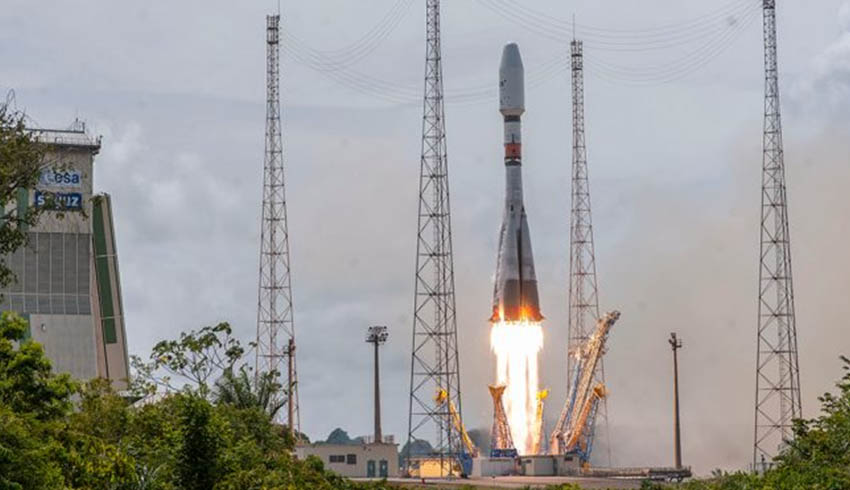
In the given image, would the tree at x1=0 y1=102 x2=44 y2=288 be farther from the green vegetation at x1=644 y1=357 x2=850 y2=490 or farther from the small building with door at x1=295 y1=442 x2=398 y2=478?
the small building with door at x1=295 y1=442 x2=398 y2=478

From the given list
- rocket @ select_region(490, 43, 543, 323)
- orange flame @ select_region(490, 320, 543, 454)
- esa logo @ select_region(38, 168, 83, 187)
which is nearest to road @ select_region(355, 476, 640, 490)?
orange flame @ select_region(490, 320, 543, 454)

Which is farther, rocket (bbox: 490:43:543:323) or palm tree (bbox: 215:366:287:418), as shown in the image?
rocket (bbox: 490:43:543:323)

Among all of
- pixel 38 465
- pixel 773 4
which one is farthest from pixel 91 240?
pixel 38 465

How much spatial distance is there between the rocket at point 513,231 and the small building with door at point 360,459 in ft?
52.1

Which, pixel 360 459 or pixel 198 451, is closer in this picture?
pixel 198 451

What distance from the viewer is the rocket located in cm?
15375

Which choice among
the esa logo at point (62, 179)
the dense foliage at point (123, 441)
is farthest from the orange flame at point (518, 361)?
the dense foliage at point (123, 441)

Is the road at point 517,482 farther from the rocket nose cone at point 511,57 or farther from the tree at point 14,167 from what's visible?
the tree at point 14,167

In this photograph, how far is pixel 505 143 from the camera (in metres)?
156

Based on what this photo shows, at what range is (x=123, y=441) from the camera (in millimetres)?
64250

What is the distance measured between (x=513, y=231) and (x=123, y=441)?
93575 mm

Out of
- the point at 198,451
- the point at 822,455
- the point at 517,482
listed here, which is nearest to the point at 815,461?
the point at 822,455

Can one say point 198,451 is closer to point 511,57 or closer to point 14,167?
point 14,167

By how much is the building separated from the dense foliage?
140 feet
